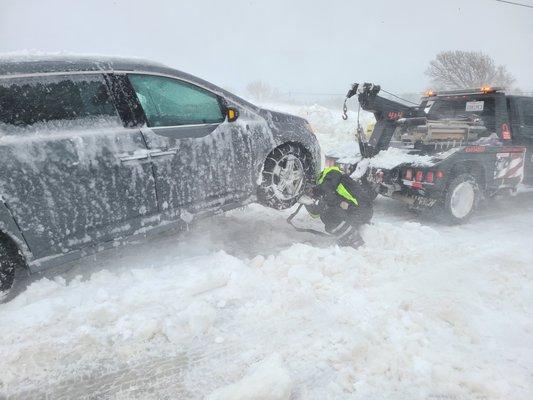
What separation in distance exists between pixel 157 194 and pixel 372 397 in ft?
7.81

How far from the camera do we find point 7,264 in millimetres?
2969

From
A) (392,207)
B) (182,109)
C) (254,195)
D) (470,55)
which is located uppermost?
(470,55)

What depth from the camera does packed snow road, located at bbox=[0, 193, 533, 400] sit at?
7.52 ft

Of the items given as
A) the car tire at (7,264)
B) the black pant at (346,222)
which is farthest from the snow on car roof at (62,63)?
the black pant at (346,222)

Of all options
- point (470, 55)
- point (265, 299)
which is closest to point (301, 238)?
point (265, 299)

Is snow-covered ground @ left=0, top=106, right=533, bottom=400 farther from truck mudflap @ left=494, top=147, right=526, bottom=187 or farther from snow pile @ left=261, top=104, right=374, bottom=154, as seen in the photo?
snow pile @ left=261, top=104, right=374, bottom=154

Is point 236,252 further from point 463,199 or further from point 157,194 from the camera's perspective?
point 463,199

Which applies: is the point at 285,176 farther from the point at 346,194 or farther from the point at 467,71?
the point at 467,71

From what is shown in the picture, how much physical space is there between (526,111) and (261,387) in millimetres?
6608

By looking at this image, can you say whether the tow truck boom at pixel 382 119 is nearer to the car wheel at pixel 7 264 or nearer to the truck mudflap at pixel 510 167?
the truck mudflap at pixel 510 167

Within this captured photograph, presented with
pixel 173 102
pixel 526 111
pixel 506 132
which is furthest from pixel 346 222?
pixel 526 111

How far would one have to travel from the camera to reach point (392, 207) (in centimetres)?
639

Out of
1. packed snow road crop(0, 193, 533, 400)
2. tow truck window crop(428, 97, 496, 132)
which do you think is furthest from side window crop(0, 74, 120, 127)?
tow truck window crop(428, 97, 496, 132)

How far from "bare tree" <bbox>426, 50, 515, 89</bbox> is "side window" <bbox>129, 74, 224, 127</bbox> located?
26.1 meters
